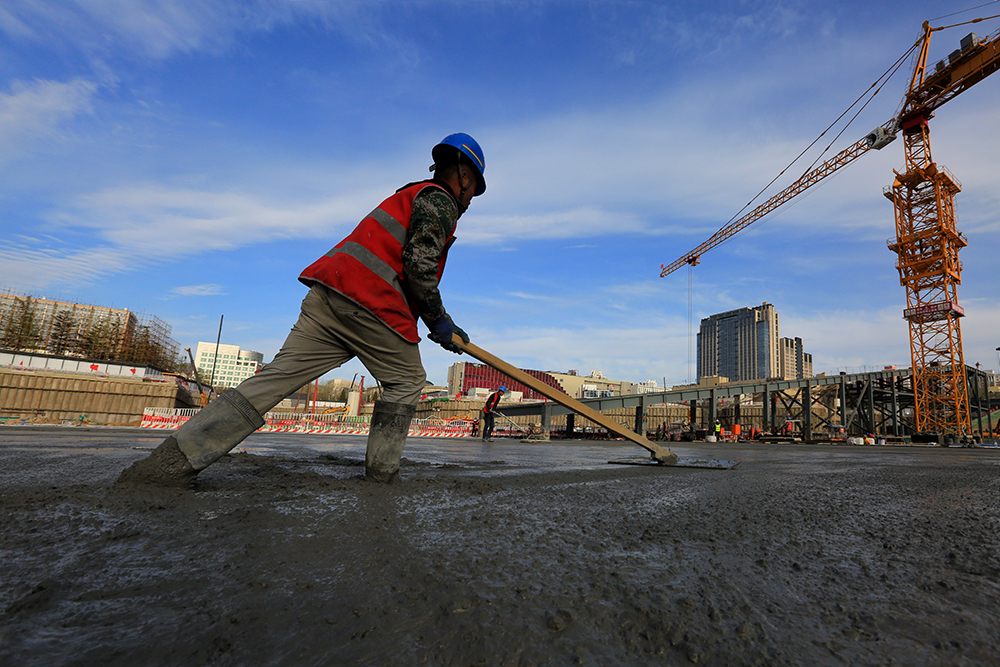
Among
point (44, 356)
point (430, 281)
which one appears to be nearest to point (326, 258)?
point (430, 281)

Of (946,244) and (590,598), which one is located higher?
(946,244)

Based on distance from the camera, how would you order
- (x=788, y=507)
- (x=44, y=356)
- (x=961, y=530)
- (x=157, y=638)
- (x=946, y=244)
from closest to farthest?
1. (x=157, y=638)
2. (x=961, y=530)
3. (x=788, y=507)
4. (x=946, y=244)
5. (x=44, y=356)

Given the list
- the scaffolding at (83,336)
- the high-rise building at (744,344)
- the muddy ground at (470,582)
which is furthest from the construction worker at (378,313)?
the high-rise building at (744,344)

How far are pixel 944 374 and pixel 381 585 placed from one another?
43279 millimetres

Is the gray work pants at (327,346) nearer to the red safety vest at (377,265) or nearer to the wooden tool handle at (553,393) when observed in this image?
the red safety vest at (377,265)

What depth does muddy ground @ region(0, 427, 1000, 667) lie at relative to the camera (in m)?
0.71

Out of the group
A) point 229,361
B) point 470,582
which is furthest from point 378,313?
point 229,361

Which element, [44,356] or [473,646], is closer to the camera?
[473,646]

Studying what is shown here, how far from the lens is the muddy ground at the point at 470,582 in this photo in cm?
71

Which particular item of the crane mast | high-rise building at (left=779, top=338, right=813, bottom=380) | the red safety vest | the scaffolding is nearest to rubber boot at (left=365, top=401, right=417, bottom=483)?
the red safety vest

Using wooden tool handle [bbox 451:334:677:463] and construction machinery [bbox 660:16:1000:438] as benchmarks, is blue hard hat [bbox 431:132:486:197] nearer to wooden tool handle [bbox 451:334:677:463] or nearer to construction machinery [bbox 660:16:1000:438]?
wooden tool handle [bbox 451:334:677:463]

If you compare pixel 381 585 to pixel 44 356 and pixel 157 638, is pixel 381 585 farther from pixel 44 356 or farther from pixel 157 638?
pixel 44 356

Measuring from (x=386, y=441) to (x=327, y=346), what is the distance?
0.60m

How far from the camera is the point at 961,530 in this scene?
1.74 metres
